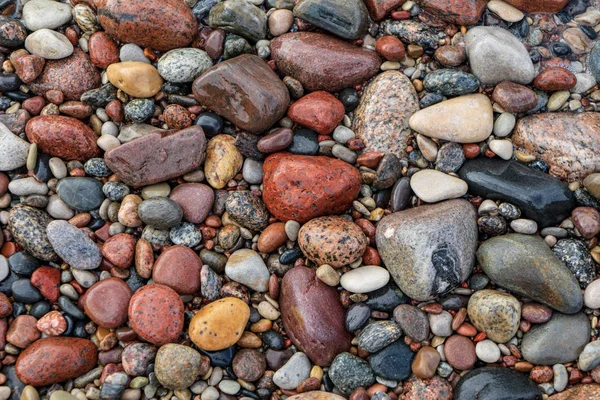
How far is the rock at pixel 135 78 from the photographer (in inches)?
151

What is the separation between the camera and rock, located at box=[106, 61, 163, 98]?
383cm

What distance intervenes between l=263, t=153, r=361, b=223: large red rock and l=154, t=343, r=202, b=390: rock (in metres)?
1.13

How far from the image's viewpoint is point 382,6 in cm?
397

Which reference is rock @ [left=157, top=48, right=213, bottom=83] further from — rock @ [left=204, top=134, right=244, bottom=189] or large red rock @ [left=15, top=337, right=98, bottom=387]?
large red rock @ [left=15, top=337, right=98, bottom=387]

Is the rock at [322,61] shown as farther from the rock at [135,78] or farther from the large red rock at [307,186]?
the rock at [135,78]

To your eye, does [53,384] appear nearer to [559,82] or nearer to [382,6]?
[382,6]

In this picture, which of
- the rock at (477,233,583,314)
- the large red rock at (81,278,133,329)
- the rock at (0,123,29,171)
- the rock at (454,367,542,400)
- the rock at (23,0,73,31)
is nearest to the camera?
the rock at (454,367,542,400)

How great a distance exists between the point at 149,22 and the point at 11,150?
139cm

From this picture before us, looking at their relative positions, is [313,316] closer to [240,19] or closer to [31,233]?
[31,233]

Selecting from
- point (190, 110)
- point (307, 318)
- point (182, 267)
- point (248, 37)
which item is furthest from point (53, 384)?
point (248, 37)

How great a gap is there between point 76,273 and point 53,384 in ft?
2.47

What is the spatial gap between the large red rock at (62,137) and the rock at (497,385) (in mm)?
3126

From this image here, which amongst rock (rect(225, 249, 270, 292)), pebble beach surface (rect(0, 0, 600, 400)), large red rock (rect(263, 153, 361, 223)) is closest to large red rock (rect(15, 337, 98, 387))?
pebble beach surface (rect(0, 0, 600, 400))

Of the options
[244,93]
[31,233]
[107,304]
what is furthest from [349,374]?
[31,233]
